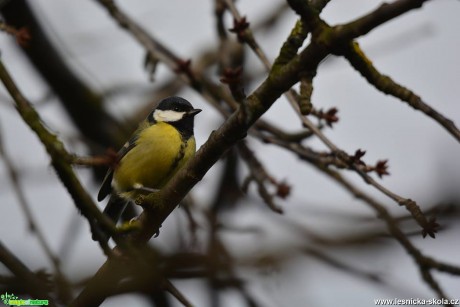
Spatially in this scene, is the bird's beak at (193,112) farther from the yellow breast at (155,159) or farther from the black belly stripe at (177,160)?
the black belly stripe at (177,160)

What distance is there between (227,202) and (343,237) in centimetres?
292

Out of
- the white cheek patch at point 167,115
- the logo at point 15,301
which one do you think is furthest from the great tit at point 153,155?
the logo at point 15,301

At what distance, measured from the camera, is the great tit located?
15.5ft

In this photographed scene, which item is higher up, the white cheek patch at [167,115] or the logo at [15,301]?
the white cheek patch at [167,115]

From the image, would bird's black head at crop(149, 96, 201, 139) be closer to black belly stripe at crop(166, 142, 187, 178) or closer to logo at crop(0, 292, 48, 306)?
black belly stripe at crop(166, 142, 187, 178)

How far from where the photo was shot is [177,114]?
17.1ft

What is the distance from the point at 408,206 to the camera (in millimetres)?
2811

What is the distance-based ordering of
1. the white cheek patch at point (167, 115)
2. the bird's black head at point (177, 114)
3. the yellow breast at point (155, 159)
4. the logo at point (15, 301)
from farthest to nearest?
the white cheek patch at point (167, 115) → the bird's black head at point (177, 114) → the yellow breast at point (155, 159) → the logo at point (15, 301)

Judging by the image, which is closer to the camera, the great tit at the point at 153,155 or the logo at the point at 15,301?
the logo at the point at 15,301

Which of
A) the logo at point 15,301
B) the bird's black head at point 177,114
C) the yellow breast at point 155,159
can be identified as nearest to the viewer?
the logo at point 15,301

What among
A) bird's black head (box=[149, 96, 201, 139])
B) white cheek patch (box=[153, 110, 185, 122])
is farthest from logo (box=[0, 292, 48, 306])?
white cheek patch (box=[153, 110, 185, 122])

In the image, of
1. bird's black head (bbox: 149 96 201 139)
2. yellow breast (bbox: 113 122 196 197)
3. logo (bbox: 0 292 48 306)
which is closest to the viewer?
logo (bbox: 0 292 48 306)

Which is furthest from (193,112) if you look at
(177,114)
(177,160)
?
(177,160)

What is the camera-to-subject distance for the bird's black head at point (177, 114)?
5043 mm
